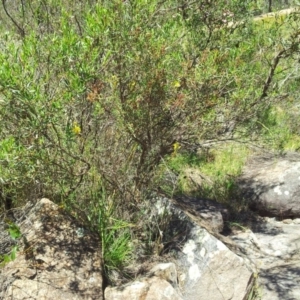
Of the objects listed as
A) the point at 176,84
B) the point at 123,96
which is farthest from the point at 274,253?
the point at 123,96

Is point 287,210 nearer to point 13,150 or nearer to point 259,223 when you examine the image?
point 259,223

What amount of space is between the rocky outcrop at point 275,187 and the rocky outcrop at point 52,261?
8.81 feet

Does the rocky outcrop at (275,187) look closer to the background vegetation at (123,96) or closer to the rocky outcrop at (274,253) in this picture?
the rocky outcrop at (274,253)

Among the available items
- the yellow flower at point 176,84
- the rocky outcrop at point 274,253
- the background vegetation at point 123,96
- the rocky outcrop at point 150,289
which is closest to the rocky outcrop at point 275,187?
the rocky outcrop at point 274,253

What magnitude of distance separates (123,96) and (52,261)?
1542 millimetres

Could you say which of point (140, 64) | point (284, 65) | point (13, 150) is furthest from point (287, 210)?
point (13, 150)

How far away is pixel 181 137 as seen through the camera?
4.45 metres

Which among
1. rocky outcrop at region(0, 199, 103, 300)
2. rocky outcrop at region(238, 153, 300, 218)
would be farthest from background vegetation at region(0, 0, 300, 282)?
rocky outcrop at region(238, 153, 300, 218)

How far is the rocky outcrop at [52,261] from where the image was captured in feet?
11.7

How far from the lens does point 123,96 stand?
13.3ft

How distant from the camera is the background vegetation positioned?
336 cm

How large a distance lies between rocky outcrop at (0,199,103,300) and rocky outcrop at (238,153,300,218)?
2.69m

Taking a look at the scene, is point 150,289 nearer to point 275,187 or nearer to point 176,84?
point 176,84

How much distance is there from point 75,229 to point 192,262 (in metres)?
1.12
